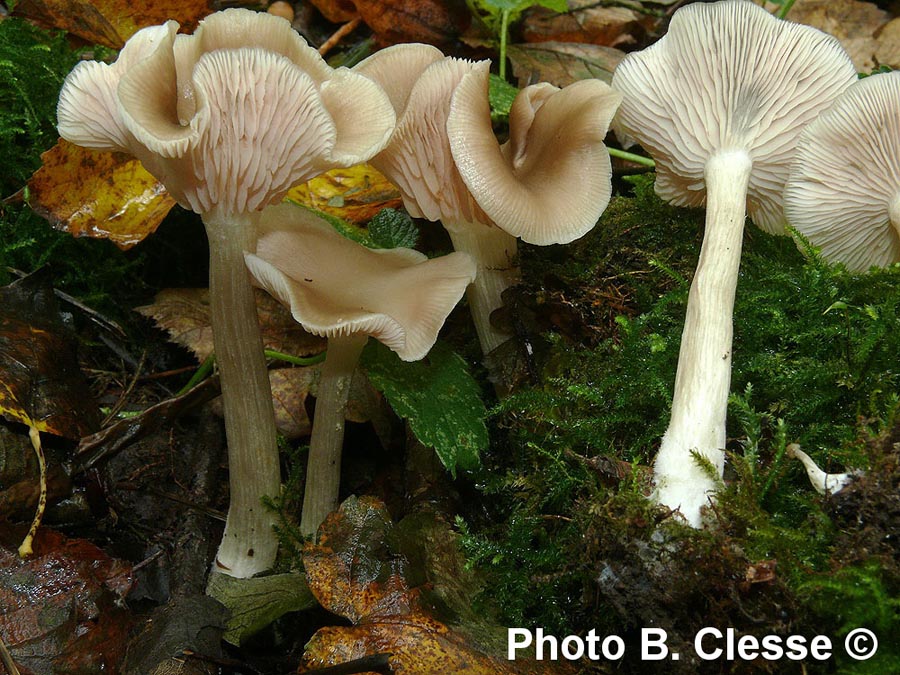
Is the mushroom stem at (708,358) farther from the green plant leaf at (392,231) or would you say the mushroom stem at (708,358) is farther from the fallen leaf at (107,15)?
the fallen leaf at (107,15)

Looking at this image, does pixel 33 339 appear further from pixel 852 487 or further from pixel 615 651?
pixel 852 487

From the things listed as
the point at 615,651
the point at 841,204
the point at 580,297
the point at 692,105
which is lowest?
the point at 615,651

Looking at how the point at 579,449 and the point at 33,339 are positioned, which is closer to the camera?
the point at 579,449

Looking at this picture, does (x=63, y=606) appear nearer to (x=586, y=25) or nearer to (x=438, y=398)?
(x=438, y=398)

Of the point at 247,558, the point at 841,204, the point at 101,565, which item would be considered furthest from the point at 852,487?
the point at 101,565

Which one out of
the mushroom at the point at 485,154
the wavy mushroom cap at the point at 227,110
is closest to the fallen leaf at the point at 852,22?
the mushroom at the point at 485,154

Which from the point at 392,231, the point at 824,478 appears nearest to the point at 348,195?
the point at 392,231
